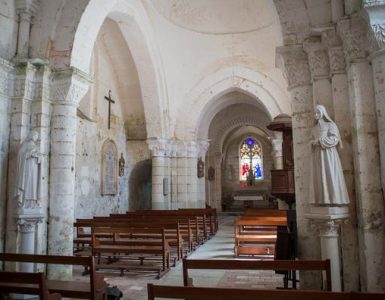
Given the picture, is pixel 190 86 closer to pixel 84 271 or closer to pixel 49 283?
pixel 84 271

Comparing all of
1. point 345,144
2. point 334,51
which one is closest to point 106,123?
point 334,51

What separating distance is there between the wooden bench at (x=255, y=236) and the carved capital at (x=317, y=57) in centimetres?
424

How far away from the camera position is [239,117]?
72.9ft

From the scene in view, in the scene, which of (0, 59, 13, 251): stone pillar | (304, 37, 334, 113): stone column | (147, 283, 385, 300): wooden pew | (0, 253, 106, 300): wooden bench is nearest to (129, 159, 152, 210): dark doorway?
(0, 59, 13, 251): stone pillar

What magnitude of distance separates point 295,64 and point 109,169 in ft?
32.2

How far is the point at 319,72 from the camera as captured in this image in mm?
5008

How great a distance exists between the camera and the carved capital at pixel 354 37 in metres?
4.49

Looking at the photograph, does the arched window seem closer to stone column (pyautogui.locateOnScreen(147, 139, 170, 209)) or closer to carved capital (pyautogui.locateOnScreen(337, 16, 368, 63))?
stone column (pyautogui.locateOnScreen(147, 139, 170, 209))

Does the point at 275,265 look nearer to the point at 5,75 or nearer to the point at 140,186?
the point at 5,75

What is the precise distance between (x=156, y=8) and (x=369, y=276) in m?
11.9

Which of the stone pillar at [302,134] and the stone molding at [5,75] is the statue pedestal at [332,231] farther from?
the stone molding at [5,75]

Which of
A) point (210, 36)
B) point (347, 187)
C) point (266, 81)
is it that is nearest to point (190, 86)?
point (210, 36)

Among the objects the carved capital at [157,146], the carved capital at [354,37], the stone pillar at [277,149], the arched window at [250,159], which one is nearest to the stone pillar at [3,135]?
the carved capital at [354,37]

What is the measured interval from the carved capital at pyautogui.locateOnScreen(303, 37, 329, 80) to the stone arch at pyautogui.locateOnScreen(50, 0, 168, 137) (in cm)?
411
